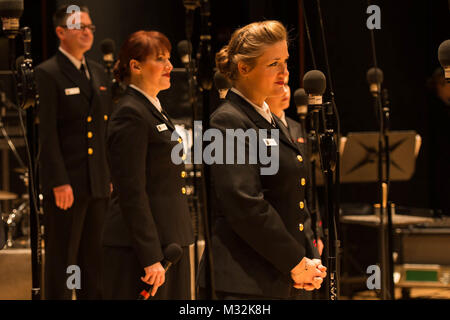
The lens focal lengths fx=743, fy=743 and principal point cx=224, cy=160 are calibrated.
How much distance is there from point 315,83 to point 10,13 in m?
0.85

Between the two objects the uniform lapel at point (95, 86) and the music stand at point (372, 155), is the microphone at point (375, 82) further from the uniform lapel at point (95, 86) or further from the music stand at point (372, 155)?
the uniform lapel at point (95, 86)

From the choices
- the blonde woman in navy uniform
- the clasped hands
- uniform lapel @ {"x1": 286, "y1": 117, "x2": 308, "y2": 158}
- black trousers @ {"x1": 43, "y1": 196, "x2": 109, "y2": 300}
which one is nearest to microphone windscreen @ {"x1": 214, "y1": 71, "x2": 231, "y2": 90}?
the blonde woman in navy uniform

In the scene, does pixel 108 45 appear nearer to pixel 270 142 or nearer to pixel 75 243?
pixel 270 142

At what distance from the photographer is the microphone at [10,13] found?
2.02m

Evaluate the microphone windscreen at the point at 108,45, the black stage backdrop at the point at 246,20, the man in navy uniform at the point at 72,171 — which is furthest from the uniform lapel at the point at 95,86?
the microphone windscreen at the point at 108,45

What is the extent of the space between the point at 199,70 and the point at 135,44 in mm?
538

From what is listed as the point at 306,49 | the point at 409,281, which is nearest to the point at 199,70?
the point at 306,49

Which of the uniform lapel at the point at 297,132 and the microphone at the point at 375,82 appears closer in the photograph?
the uniform lapel at the point at 297,132

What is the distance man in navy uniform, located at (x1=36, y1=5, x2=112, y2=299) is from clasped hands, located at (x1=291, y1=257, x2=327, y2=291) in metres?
1.01

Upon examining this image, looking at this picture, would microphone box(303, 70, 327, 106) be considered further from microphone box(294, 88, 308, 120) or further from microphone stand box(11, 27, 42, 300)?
microphone stand box(11, 27, 42, 300)

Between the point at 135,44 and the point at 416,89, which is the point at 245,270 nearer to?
the point at 135,44

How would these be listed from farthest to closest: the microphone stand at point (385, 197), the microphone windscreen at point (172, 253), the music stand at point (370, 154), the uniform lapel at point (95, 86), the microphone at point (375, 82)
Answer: the music stand at point (370, 154) < the microphone at point (375, 82) < the microphone stand at point (385, 197) < the uniform lapel at point (95, 86) < the microphone windscreen at point (172, 253)

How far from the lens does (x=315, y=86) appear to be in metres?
1.96

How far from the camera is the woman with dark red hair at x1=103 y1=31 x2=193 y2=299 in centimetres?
214
